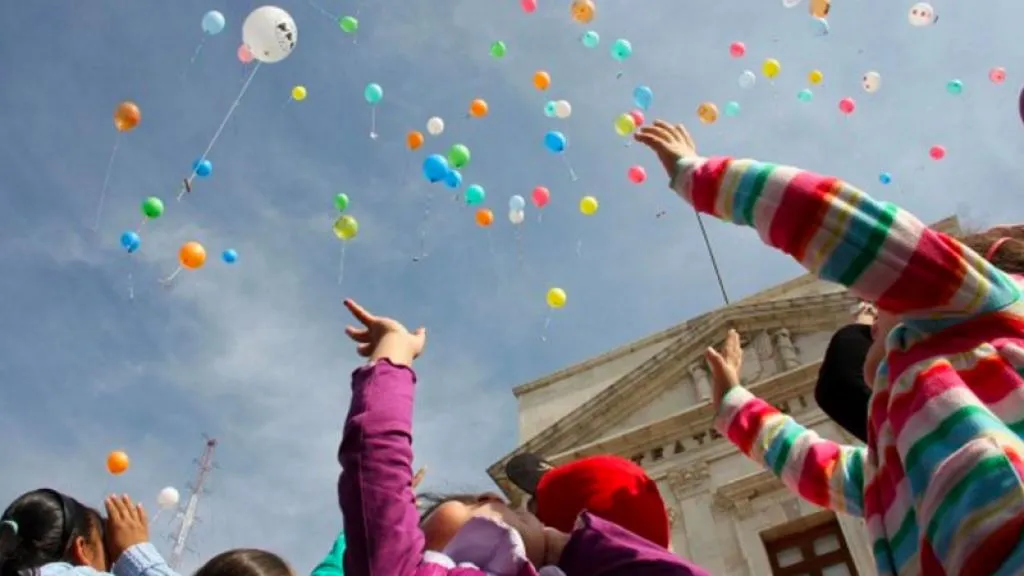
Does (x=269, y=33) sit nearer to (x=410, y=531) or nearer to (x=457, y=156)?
(x=457, y=156)

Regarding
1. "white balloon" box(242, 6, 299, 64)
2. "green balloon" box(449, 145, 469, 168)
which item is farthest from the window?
"white balloon" box(242, 6, 299, 64)

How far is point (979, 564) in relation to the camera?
1398 millimetres

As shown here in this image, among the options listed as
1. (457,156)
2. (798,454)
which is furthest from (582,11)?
(798,454)

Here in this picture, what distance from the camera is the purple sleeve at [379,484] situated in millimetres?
1685

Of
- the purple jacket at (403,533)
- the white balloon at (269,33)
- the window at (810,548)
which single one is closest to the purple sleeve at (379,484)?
the purple jacket at (403,533)

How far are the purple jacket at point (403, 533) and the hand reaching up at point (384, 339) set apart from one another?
0.15 m

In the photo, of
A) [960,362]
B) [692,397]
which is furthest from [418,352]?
[692,397]

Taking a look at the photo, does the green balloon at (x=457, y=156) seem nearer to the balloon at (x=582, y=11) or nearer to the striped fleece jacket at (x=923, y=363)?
the balloon at (x=582, y=11)

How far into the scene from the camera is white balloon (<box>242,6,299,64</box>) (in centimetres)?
805

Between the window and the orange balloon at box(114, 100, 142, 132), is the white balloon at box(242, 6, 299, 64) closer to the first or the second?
the orange balloon at box(114, 100, 142, 132)

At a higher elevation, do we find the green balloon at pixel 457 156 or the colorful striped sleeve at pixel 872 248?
the green balloon at pixel 457 156

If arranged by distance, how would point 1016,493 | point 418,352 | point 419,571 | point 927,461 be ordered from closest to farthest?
point 1016,493
point 927,461
point 419,571
point 418,352

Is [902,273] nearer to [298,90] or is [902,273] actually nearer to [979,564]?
[979,564]

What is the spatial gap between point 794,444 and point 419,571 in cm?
160
